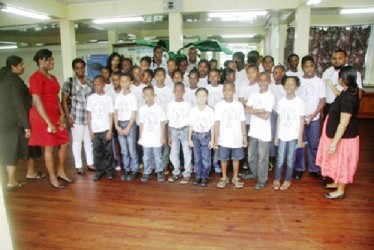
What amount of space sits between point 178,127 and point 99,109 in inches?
40.3

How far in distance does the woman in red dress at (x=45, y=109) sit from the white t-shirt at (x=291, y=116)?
2.58 meters

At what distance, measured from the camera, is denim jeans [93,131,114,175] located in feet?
13.0

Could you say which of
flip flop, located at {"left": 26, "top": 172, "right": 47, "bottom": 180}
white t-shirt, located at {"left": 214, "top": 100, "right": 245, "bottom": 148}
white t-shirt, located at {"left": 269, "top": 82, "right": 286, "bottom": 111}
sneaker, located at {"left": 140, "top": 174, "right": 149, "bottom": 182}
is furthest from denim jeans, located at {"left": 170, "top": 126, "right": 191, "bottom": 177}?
flip flop, located at {"left": 26, "top": 172, "right": 47, "bottom": 180}

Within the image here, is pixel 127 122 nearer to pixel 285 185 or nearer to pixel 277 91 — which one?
pixel 277 91

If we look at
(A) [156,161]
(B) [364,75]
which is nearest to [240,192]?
(A) [156,161]

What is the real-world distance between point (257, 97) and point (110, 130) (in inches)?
72.9

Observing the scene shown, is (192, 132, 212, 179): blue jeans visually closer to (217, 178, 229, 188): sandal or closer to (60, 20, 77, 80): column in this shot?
(217, 178, 229, 188): sandal

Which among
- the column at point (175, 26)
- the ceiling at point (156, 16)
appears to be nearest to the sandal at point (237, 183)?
the column at point (175, 26)

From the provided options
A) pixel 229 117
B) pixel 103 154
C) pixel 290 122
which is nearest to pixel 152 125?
pixel 103 154

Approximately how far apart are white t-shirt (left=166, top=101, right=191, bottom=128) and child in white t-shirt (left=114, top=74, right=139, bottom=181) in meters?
0.46

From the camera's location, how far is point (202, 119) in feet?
11.9

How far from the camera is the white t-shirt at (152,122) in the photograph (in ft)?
12.4

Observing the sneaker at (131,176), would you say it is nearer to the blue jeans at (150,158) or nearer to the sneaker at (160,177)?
the blue jeans at (150,158)

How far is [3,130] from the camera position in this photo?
3.68 metres
